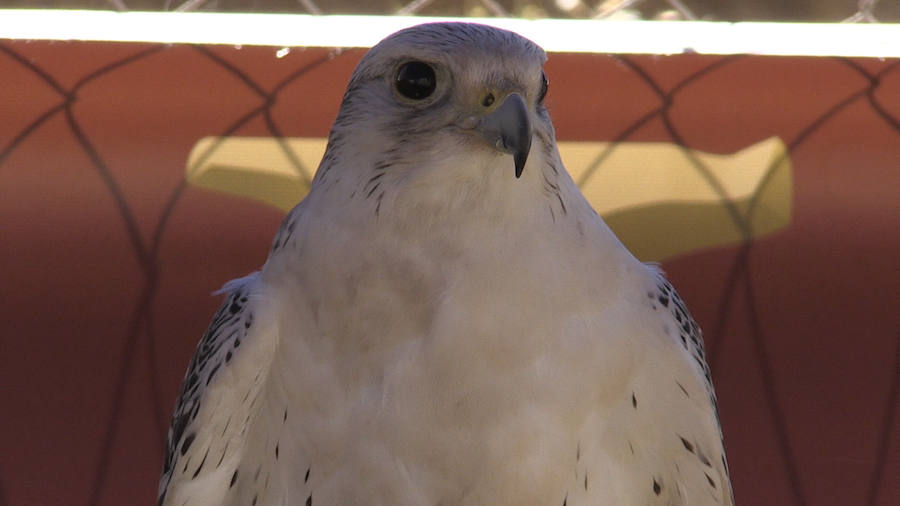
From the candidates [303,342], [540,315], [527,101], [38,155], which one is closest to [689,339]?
[540,315]

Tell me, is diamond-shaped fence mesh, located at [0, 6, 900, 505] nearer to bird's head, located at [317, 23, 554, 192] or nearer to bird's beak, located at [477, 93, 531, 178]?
bird's head, located at [317, 23, 554, 192]

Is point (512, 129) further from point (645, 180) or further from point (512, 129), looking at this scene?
point (645, 180)

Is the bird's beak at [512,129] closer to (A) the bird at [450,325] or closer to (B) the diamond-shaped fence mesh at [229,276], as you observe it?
(A) the bird at [450,325]

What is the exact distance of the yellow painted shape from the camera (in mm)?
1593

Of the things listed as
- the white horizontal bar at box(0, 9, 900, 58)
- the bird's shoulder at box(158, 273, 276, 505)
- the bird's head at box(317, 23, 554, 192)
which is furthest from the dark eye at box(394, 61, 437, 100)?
the white horizontal bar at box(0, 9, 900, 58)

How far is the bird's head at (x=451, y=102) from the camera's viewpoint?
41.0 inches

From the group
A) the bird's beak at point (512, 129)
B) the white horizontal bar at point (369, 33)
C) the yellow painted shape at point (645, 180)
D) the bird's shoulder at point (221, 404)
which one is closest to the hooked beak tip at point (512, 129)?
the bird's beak at point (512, 129)

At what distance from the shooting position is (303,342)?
1.13m

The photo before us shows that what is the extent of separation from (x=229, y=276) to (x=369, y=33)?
0.51 meters

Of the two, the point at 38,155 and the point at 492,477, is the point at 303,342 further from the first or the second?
the point at 38,155

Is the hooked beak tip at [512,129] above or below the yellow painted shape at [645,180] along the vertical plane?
above

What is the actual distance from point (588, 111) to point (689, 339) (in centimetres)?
54

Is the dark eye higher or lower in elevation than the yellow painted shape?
higher

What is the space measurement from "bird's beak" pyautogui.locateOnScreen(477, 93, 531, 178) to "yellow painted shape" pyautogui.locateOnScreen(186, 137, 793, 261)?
59 centimetres
